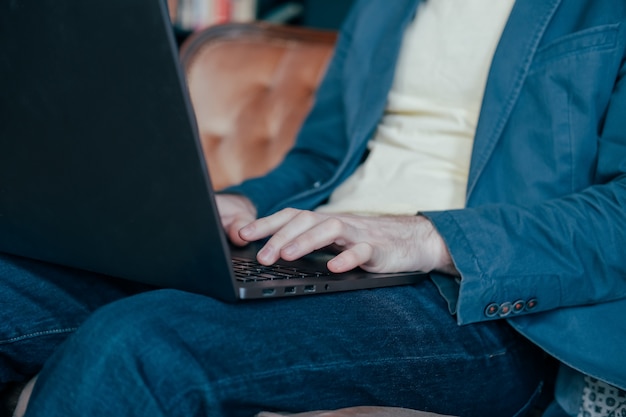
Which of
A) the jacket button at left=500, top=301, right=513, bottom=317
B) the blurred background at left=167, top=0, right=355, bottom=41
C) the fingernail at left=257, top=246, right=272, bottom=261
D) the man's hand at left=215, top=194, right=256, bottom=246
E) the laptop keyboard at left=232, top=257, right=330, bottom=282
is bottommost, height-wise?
the jacket button at left=500, top=301, right=513, bottom=317

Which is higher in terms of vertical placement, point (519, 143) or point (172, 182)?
point (172, 182)

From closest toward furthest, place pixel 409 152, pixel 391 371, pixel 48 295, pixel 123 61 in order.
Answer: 1. pixel 123 61
2. pixel 391 371
3. pixel 48 295
4. pixel 409 152

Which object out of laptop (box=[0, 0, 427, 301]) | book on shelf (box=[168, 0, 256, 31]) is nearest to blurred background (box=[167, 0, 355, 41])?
book on shelf (box=[168, 0, 256, 31])

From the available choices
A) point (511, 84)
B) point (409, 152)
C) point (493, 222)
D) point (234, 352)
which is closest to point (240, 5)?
point (409, 152)

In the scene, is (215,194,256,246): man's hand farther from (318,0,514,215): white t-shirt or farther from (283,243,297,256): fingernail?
(283,243,297,256): fingernail

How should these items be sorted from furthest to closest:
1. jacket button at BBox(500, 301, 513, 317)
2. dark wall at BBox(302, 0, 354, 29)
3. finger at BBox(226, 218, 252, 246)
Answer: dark wall at BBox(302, 0, 354, 29) < finger at BBox(226, 218, 252, 246) < jacket button at BBox(500, 301, 513, 317)

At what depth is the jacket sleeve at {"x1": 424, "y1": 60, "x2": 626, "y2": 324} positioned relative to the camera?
33.4 inches

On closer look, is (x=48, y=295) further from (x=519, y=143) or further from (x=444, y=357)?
(x=519, y=143)

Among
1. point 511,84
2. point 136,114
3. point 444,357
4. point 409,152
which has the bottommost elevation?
point 444,357

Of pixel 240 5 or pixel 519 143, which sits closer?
pixel 519 143

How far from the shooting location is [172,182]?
0.61 m

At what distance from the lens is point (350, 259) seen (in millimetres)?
802

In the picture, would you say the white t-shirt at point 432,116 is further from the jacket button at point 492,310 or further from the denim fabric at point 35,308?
the denim fabric at point 35,308

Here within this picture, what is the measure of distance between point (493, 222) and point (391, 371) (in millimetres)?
209
